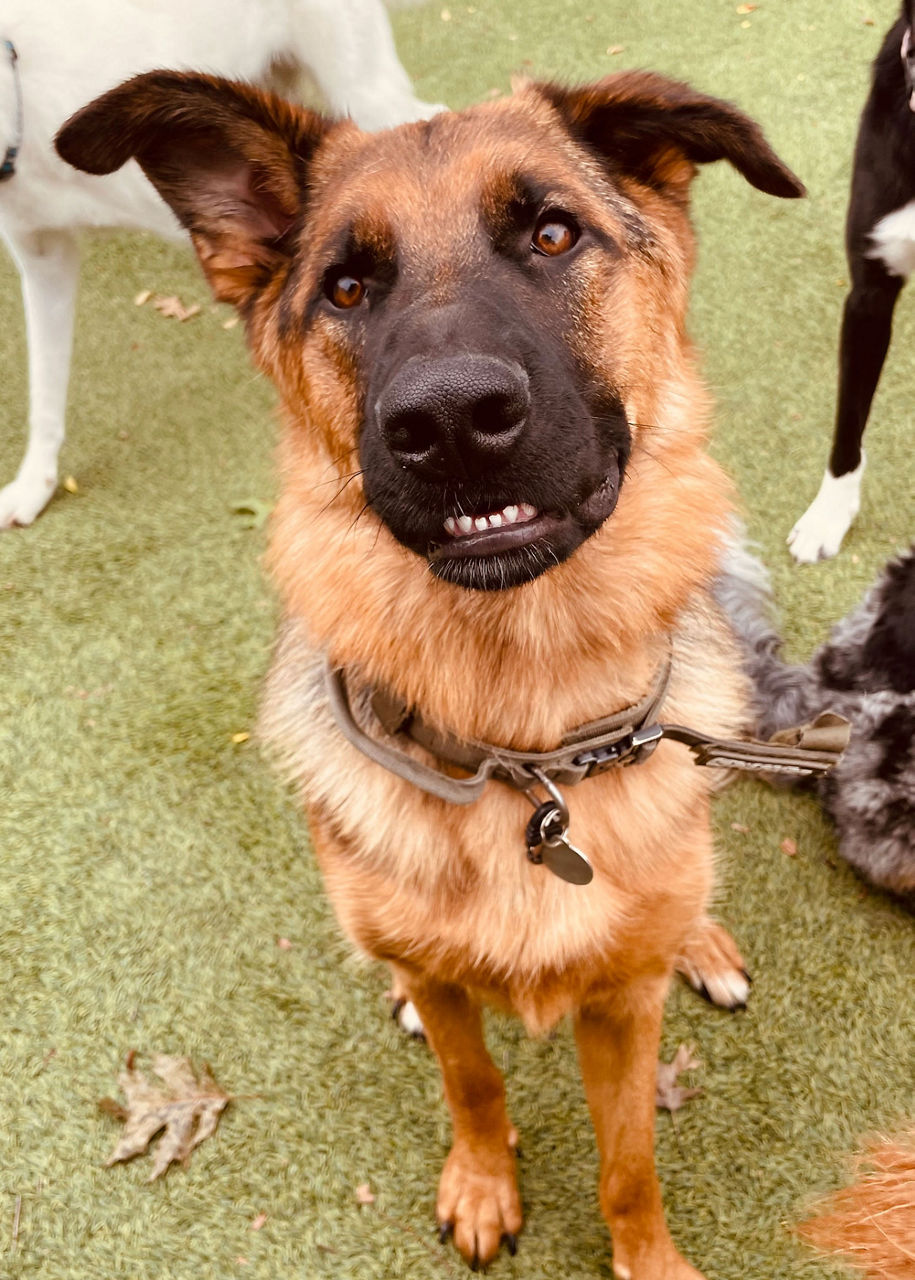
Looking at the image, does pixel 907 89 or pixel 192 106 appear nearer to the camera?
pixel 192 106

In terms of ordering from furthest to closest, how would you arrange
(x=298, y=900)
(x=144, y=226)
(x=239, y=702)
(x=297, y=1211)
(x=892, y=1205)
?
(x=144, y=226) → (x=239, y=702) → (x=298, y=900) → (x=297, y=1211) → (x=892, y=1205)

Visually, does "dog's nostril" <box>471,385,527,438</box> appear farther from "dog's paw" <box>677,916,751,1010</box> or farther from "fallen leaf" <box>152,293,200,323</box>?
"fallen leaf" <box>152,293,200,323</box>

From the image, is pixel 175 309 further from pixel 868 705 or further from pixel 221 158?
pixel 868 705

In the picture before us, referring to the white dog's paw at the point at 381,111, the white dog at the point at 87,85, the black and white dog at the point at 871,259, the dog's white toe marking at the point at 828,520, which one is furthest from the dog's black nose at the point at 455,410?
the white dog's paw at the point at 381,111

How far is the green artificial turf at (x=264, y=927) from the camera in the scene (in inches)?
83.3

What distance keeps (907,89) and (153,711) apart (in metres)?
2.83

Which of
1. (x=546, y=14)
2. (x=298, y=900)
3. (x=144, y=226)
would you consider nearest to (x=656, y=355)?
(x=298, y=900)

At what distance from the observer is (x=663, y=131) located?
163 centimetres

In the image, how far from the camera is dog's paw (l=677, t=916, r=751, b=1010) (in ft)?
7.61

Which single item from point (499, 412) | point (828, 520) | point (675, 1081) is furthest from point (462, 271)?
point (828, 520)

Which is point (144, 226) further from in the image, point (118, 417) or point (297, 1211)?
point (297, 1211)

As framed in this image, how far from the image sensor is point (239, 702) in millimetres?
3123

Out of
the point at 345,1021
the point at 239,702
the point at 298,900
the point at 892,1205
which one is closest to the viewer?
the point at 892,1205

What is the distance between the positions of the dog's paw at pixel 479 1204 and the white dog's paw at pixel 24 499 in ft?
9.41
